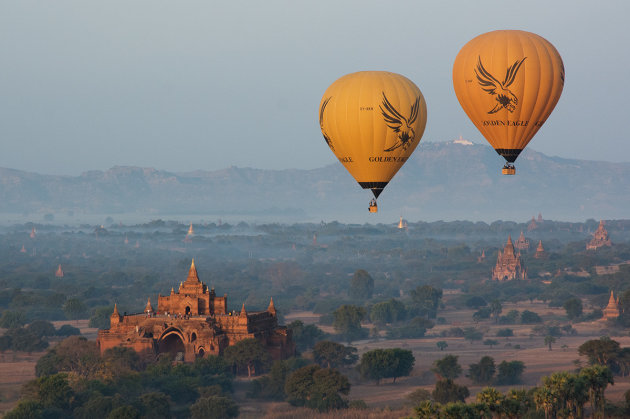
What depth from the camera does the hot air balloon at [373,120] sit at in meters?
58.2

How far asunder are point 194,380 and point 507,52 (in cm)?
3163

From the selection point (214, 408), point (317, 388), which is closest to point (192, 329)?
point (317, 388)

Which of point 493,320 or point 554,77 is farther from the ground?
point 554,77

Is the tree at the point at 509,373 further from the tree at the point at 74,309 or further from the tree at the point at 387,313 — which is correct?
the tree at the point at 74,309

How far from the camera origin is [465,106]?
58.2 m

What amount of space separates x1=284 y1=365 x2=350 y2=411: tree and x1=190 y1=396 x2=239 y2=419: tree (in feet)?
16.3

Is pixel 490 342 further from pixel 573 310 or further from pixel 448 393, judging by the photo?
pixel 448 393

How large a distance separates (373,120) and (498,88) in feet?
20.6

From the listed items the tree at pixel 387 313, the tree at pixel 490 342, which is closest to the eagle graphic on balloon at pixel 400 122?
the tree at pixel 490 342

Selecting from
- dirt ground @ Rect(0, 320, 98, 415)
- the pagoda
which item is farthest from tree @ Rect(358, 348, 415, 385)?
the pagoda

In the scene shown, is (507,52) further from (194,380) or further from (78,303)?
(78,303)

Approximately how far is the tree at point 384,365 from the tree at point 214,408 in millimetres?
16714

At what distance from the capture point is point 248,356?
3233 inches

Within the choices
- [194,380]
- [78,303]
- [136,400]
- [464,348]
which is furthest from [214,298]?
[78,303]
